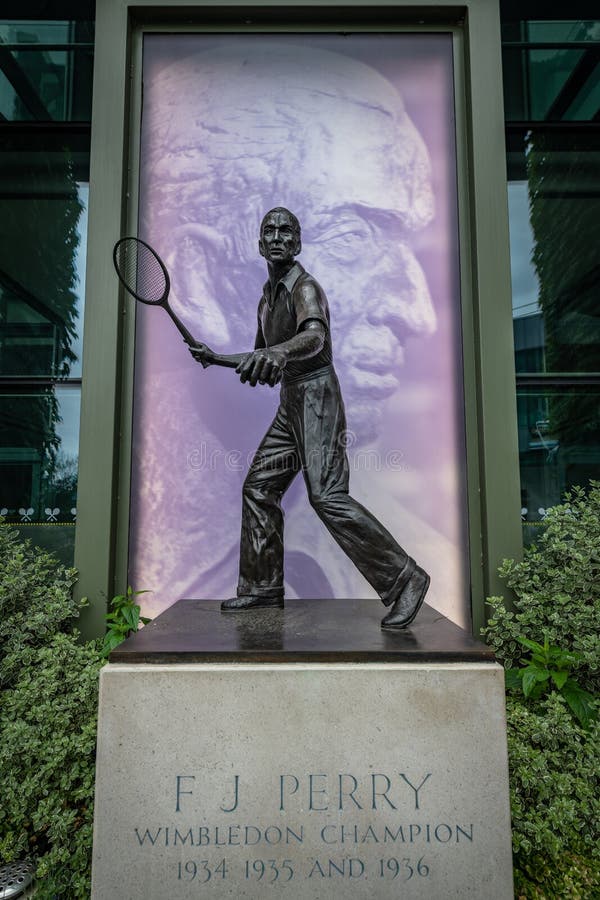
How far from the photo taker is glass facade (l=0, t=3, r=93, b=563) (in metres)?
4.19

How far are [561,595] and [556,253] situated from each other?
2.75m

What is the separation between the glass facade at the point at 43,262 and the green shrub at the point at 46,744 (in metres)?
0.84

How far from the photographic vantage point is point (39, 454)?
423 cm

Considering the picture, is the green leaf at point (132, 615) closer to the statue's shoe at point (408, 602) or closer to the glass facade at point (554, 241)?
the statue's shoe at point (408, 602)

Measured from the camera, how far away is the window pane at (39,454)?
4.15 m

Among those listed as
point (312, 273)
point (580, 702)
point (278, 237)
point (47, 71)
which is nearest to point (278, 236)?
point (278, 237)

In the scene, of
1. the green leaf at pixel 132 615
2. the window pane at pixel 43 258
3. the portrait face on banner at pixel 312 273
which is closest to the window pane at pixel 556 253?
the portrait face on banner at pixel 312 273

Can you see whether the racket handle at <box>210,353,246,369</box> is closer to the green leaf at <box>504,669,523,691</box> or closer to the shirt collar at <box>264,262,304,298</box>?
the shirt collar at <box>264,262,304,298</box>

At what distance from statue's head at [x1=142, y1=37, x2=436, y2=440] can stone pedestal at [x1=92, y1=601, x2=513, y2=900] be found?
240 centimetres

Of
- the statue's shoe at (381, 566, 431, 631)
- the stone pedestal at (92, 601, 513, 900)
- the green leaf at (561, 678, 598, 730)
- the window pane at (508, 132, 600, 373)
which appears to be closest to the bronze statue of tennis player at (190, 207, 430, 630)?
the statue's shoe at (381, 566, 431, 631)

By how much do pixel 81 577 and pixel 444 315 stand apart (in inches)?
132

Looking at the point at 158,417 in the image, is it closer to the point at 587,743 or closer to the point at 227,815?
the point at 227,815

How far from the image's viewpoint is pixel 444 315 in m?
4.29

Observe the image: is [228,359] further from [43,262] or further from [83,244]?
[43,262]
